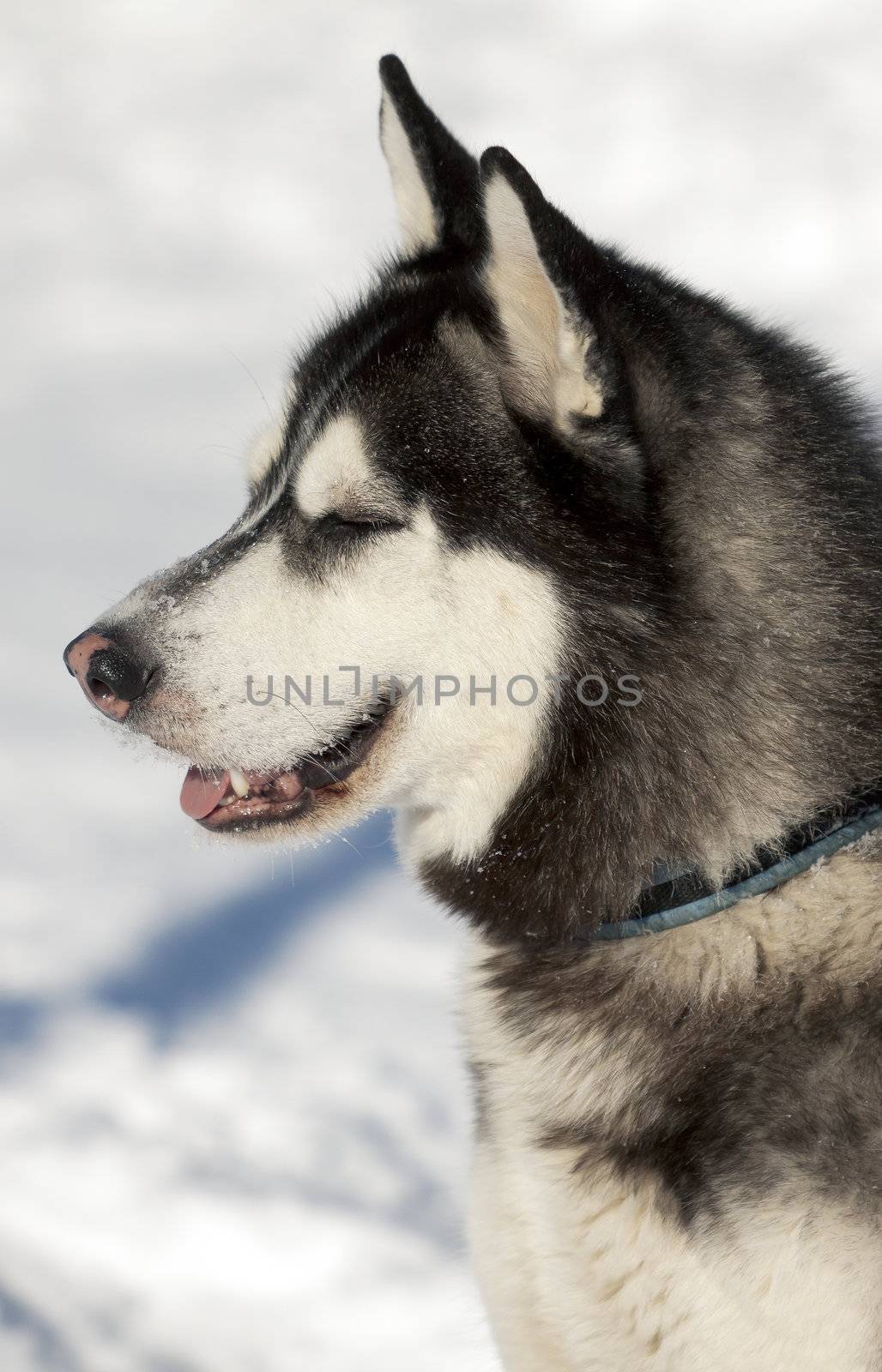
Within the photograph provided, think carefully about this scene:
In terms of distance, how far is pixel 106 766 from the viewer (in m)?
5.01

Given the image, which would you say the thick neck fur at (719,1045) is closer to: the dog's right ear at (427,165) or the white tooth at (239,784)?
the white tooth at (239,784)

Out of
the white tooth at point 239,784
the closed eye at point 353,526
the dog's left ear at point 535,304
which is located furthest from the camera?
the white tooth at point 239,784

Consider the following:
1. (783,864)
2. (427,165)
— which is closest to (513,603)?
(783,864)

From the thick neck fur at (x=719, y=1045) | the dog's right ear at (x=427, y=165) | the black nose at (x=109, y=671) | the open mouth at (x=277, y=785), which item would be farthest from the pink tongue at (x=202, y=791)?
the dog's right ear at (x=427, y=165)

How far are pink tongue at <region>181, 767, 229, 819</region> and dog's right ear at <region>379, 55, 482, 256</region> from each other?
43.2 inches

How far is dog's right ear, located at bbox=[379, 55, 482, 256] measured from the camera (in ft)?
7.38

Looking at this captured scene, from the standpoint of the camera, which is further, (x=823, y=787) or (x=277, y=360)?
(x=277, y=360)

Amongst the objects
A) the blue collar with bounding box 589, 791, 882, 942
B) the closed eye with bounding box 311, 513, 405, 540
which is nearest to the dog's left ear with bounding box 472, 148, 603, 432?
the closed eye with bounding box 311, 513, 405, 540

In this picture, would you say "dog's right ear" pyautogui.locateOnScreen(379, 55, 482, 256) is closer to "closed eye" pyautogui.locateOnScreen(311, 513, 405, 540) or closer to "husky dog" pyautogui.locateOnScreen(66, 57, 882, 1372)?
"husky dog" pyautogui.locateOnScreen(66, 57, 882, 1372)

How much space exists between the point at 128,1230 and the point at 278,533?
6.61 feet

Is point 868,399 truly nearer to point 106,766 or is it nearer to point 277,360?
point 106,766

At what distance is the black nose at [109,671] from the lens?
1952 millimetres

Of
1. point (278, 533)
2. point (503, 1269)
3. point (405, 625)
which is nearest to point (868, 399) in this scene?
point (405, 625)

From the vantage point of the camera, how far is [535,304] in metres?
1.79
